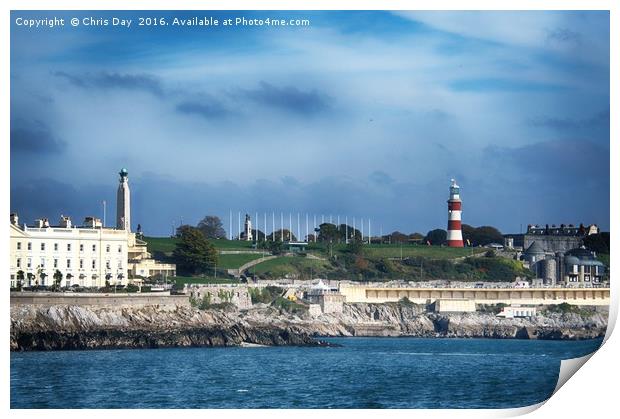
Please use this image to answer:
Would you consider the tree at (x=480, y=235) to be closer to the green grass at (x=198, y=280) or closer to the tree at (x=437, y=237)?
the tree at (x=437, y=237)

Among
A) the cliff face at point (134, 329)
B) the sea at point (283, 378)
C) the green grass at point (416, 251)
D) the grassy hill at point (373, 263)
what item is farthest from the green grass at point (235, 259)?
the sea at point (283, 378)

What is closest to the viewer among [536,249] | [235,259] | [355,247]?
[235,259]

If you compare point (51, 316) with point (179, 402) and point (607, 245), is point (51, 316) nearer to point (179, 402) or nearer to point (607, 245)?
point (179, 402)

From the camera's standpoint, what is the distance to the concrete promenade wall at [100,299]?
2686 centimetres

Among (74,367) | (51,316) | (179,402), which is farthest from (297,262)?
(179,402)

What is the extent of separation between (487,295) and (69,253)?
10.3 meters

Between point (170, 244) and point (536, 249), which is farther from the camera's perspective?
point (536, 249)

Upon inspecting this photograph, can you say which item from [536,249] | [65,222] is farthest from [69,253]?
[536,249]

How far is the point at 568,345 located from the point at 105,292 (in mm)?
8693

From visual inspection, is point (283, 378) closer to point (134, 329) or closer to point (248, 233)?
point (134, 329)

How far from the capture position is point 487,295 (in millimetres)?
35875

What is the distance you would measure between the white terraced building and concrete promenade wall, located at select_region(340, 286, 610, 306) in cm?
569

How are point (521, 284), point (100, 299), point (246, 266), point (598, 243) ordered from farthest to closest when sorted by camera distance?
point (598, 243)
point (521, 284)
point (246, 266)
point (100, 299)

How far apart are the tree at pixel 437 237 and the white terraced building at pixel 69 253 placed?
12667mm
